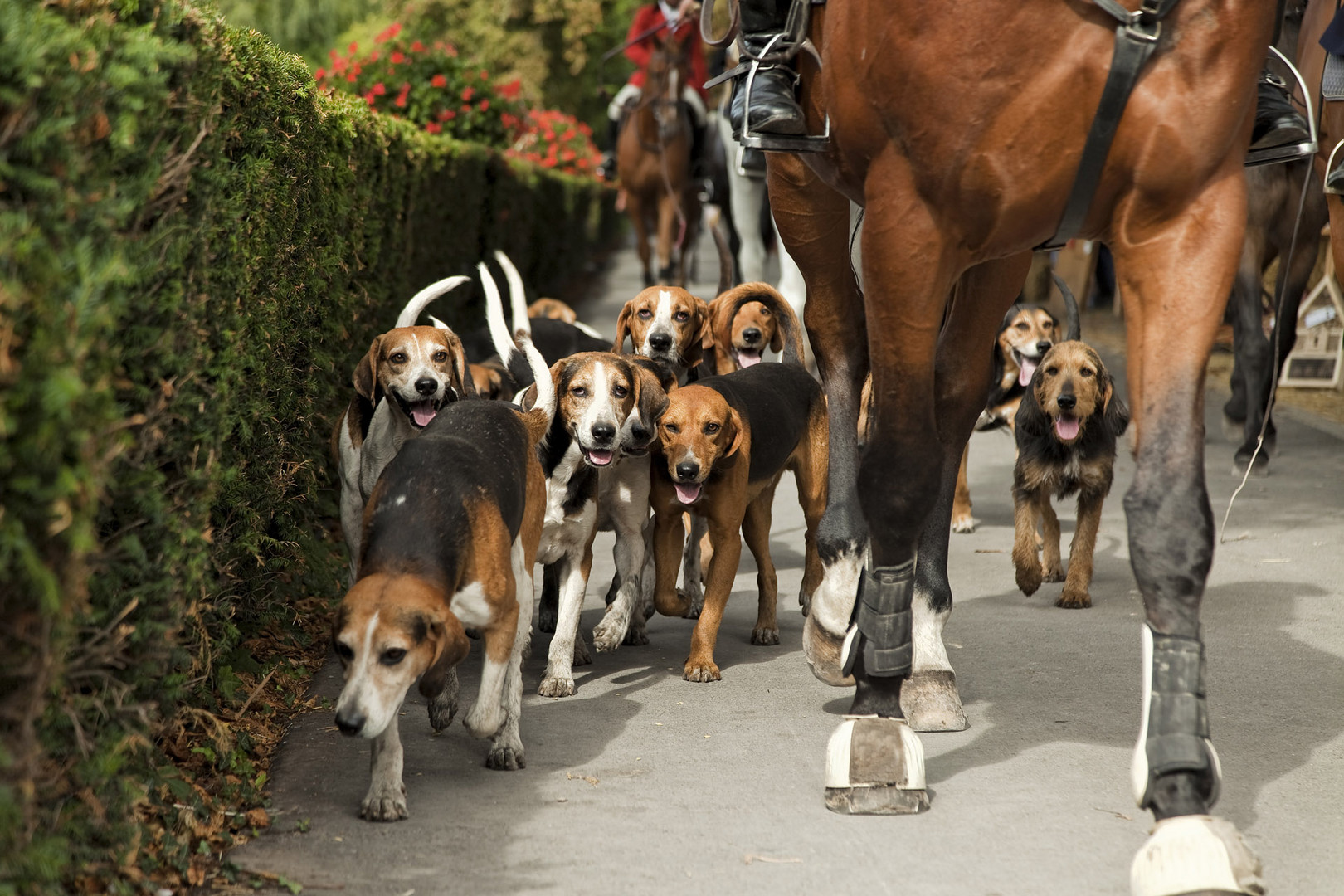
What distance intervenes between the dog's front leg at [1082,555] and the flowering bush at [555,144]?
1573 cm

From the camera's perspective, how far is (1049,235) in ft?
11.6

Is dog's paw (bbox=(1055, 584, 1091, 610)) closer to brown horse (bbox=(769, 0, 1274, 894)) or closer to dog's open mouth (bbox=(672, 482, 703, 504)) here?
dog's open mouth (bbox=(672, 482, 703, 504))

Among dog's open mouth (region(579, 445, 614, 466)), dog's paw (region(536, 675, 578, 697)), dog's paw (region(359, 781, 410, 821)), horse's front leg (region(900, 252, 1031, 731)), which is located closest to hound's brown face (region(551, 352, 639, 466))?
dog's open mouth (region(579, 445, 614, 466))

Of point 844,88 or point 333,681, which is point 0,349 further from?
point 333,681

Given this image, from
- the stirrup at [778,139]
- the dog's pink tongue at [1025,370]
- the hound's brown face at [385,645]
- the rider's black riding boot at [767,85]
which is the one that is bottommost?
the hound's brown face at [385,645]

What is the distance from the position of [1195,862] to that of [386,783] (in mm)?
2036

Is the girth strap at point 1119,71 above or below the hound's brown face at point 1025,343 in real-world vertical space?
above

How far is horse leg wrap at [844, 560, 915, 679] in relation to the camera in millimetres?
3867

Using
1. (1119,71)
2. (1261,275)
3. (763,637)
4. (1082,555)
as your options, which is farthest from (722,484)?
(1261,275)

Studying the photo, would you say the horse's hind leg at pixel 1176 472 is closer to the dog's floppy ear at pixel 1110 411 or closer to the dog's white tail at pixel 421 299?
the dog's white tail at pixel 421 299

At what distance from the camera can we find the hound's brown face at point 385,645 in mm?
3648

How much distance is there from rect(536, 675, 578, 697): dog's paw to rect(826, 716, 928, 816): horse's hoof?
1575 mm

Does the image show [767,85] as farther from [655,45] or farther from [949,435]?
[655,45]

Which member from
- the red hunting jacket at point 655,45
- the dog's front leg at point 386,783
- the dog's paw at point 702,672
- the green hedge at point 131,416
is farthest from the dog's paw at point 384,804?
the red hunting jacket at point 655,45
